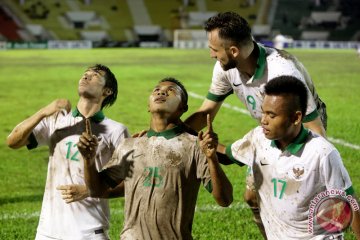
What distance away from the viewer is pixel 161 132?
4191 millimetres

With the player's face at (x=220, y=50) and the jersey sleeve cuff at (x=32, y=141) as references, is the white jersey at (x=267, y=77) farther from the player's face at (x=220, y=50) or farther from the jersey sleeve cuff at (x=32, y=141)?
the jersey sleeve cuff at (x=32, y=141)

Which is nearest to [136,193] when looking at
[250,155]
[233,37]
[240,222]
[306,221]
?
[250,155]

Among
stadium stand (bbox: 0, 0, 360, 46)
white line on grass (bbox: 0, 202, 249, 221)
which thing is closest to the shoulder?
white line on grass (bbox: 0, 202, 249, 221)

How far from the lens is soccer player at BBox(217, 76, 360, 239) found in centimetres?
382

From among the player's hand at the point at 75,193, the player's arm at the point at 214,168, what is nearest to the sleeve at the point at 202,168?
the player's arm at the point at 214,168

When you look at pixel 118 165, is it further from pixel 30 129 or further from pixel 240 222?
pixel 240 222

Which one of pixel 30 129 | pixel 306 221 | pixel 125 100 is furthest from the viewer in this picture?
pixel 125 100

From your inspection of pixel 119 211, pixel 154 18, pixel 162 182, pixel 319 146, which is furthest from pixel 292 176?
pixel 154 18

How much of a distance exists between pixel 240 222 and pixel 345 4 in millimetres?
60796

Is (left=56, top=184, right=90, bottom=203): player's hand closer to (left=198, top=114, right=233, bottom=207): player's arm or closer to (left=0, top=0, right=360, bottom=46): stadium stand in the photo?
(left=198, top=114, right=233, bottom=207): player's arm

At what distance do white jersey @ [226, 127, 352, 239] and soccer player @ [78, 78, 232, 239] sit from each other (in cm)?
34

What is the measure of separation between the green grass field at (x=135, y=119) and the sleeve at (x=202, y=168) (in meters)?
2.28

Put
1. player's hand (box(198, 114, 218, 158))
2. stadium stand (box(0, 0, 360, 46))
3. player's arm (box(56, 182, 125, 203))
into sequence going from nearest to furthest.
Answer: player's hand (box(198, 114, 218, 158)) → player's arm (box(56, 182, 125, 203)) → stadium stand (box(0, 0, 360, 46))

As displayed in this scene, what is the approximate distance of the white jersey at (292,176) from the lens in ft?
A: 12.5
